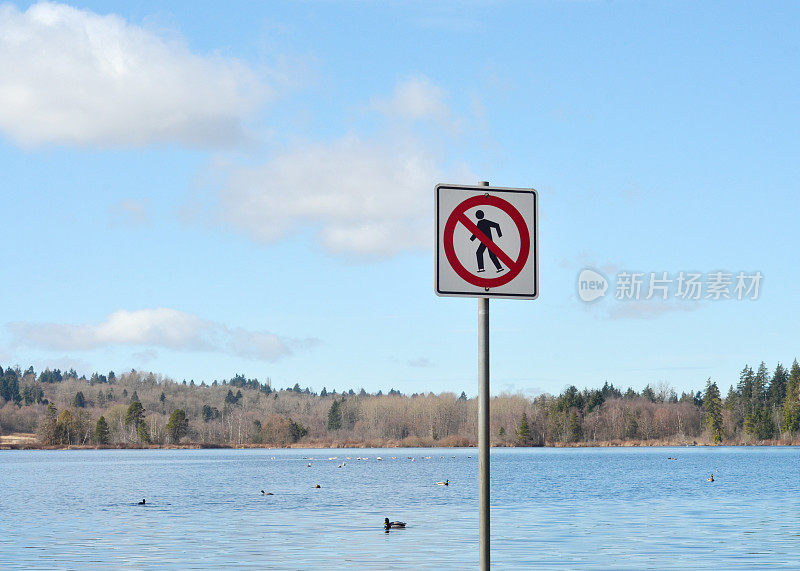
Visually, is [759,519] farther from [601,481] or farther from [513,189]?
[513,189]

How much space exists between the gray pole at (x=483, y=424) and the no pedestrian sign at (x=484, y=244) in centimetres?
16

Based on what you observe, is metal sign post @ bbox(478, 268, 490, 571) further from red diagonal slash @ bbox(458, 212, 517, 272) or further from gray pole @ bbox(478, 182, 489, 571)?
red diagonal slash @ bbox(458, 212, 517, 272)

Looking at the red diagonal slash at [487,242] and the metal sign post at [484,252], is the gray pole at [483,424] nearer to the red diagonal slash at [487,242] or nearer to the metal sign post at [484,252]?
the metal sign post at [484,252]

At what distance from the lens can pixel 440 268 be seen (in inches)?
331

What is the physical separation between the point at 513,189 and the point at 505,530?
48.1 meters

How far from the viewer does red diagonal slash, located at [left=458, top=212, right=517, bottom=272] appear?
848 centimetres

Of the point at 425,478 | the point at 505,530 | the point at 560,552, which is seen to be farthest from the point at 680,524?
the point at 425,478

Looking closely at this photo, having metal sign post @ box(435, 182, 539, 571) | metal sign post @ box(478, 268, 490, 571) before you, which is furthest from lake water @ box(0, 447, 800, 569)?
metal sign post @ box(435, 182, 539, 571)

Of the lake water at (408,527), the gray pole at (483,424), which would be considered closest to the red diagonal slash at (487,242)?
the gray pole at (483,424)

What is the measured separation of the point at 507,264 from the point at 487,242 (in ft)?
0.82

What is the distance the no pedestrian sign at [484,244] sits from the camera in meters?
8.44

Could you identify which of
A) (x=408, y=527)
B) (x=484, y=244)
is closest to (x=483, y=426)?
(x=484, y=244)

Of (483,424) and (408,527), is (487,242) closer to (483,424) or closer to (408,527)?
(483,424)

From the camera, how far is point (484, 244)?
27.9 ft
